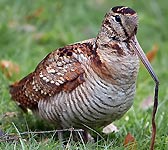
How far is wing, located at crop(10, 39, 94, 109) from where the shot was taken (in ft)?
16.0

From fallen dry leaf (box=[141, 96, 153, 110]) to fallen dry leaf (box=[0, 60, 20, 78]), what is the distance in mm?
1254

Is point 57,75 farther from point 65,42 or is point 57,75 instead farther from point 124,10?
point 65,42

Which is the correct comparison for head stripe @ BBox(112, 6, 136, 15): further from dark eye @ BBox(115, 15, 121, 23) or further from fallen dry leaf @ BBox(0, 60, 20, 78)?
fallen dry leaf @ BBox(0, 60, 20, 78)

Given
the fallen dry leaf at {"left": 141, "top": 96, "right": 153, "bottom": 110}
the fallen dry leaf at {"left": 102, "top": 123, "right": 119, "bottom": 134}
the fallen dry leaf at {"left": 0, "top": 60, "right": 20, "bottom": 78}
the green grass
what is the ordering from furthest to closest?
the fallen dry leaf at {"left": 0, "top": 60, "right": 20, "bottom": 78}
the fallen dry leaf at {"left": 141, "top": 96, "right": 153, "bottom": 110}
the fallen dry leaf at {"left": 102, "top": 123, "right": 119, "bottom": 134}
the green grass

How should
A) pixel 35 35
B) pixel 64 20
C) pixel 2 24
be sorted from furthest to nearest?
pixel 64 20 < pixel 35 35 < pixel 2 24

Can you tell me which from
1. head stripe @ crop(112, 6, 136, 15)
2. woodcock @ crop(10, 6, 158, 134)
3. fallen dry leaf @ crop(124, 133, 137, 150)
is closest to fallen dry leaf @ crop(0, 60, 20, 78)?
woodcock @ crop(10, 6, 158, 134)

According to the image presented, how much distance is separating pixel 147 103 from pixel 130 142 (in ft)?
4.89

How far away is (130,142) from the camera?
492 cm

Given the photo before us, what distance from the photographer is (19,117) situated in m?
5.52

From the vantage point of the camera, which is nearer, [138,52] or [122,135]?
[138,52]

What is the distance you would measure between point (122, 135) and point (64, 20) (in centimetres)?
349

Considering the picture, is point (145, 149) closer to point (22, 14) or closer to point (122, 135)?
point (122, 135)

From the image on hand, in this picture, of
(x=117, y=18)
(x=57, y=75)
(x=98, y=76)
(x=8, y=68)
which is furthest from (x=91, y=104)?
(x=8, y=68)

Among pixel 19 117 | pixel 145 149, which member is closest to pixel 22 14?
pixel 19 117
